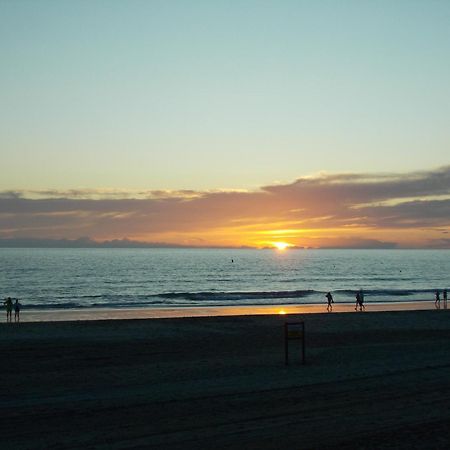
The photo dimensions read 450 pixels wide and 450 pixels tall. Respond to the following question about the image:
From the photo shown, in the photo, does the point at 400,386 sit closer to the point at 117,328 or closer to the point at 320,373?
the point at 320,373

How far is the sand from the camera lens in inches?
415

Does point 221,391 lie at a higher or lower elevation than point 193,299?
higher

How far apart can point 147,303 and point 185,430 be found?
46.6 m

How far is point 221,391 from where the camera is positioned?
47.3 feet

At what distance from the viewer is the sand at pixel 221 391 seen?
34.6 feet

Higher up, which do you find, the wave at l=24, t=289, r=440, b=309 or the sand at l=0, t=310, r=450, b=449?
the sand at l=0, t=310, r=450, b=449

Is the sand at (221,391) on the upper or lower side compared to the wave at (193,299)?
upper

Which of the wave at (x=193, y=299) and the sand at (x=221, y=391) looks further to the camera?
the wave at (x=193, y=299)

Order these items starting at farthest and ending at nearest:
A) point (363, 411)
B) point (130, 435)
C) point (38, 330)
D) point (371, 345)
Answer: point (38, 330) → point (371, 345) → point (363, 411) → point (130, 435)

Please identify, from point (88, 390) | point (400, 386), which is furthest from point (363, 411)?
point (88, 390)

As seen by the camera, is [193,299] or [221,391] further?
[193,299]

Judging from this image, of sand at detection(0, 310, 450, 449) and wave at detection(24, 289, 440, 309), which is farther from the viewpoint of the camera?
wave at detection(24, 289, 440, 309)

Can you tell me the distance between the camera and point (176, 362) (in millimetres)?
18922

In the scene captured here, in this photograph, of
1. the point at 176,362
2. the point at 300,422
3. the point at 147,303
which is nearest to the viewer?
the point at 300,422
